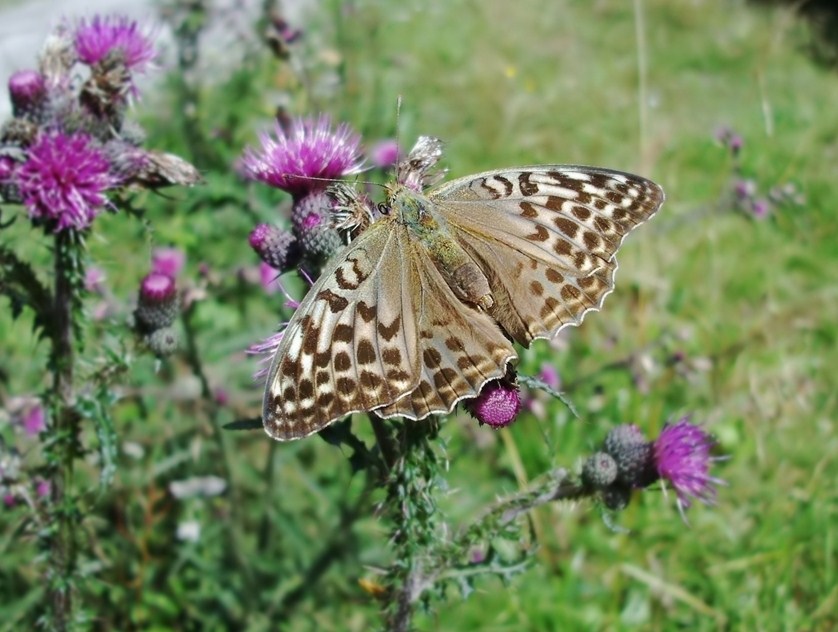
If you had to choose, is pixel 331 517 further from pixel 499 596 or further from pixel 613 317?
→ pixel 613 317

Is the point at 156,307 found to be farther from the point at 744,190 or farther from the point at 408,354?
the point at 744,190

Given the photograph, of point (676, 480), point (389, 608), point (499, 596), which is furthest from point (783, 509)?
point (389, 608)

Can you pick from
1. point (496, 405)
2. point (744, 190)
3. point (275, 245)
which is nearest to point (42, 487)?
point (275, 245)

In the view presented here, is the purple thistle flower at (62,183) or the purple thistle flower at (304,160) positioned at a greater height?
the purple thistle flower at (62,183)

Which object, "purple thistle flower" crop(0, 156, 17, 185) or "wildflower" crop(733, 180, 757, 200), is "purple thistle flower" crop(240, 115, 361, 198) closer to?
"purple thistle flower" crop(0, 156, 17, 185)

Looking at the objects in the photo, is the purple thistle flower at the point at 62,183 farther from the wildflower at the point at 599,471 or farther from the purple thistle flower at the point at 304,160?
the wildflower at the point at 599,471

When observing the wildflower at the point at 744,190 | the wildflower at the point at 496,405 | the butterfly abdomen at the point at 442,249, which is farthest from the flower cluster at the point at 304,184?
the wildflower at the point at 744,190
